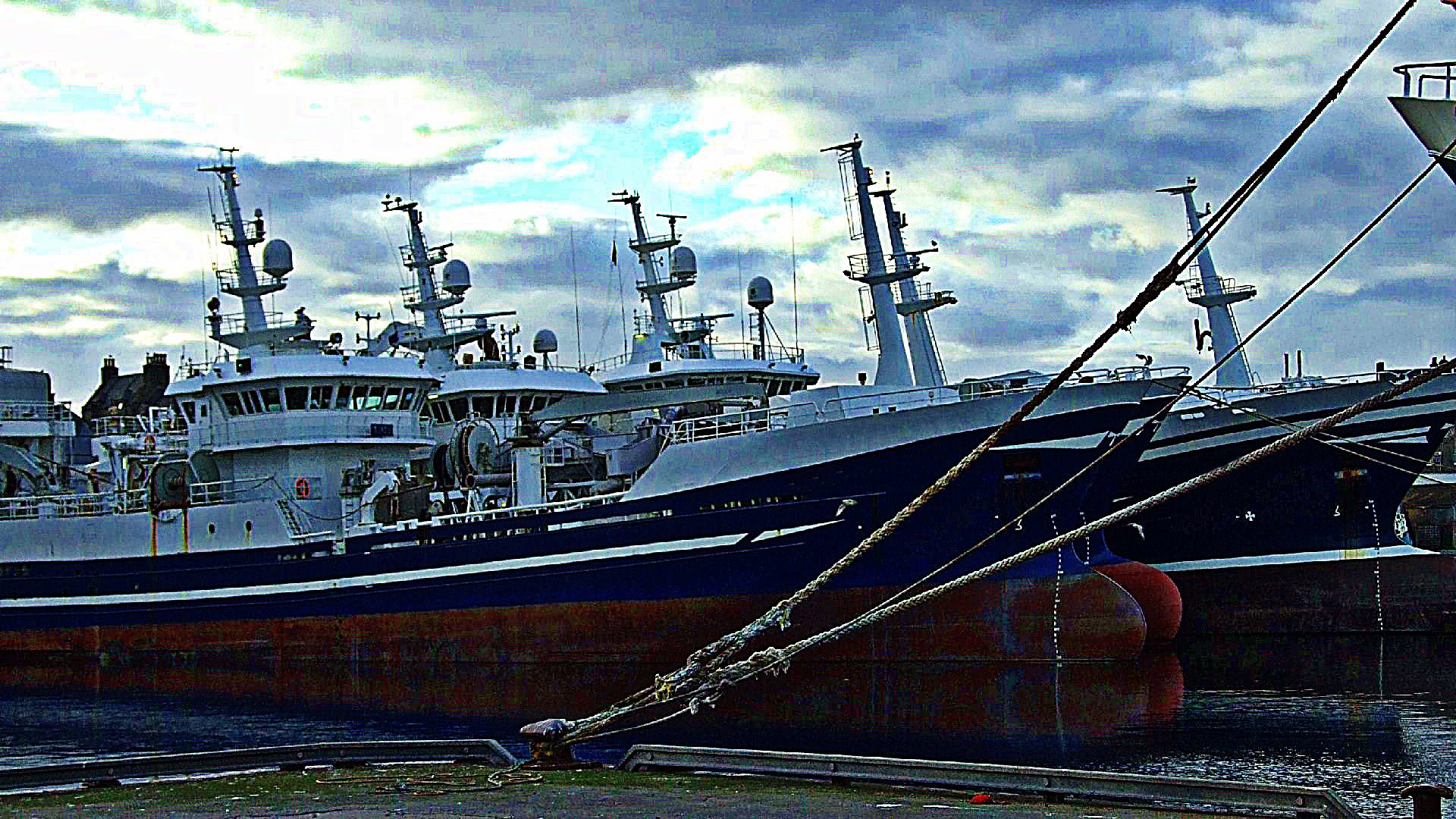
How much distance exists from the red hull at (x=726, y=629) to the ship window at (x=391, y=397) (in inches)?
198

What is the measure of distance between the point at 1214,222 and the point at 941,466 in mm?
13868

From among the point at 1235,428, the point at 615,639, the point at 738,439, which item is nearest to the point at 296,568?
the point at 615,639

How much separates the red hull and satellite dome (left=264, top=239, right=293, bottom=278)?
27.1 feet

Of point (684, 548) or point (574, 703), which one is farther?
point (684, 548)

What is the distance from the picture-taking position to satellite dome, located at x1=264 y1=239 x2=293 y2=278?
34594 mm

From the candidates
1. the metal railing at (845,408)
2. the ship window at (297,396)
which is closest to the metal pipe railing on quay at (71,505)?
the ship window at (297,396)

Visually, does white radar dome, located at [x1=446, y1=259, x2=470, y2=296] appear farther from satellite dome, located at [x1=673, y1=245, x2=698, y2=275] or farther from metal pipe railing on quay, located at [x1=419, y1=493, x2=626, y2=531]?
metal pipe railing on quay, located at [x1=419, y1=493, x2=626, y2=531]

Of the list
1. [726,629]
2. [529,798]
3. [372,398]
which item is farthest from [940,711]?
[372,398]

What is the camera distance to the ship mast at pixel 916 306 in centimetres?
3419

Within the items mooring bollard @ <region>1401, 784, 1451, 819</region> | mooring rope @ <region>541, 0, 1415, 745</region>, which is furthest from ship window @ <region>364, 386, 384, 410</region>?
mooring bollard @ <region>1401, 784, 1451, 819</region>

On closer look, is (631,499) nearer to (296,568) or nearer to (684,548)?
(684,548)

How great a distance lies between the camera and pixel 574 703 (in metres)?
21.8

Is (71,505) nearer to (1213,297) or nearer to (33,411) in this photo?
(33,411)

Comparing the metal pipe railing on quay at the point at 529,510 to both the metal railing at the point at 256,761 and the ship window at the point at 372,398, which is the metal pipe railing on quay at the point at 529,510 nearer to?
the ship window at the point at 372,398
